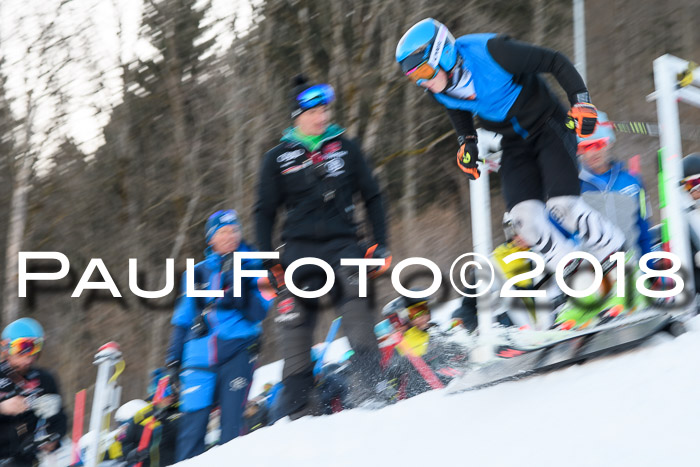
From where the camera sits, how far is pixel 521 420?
9.11 ft

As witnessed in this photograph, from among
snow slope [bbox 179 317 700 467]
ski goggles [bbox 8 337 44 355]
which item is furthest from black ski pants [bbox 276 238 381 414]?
ski goggles [bbox 8 337 44 355]

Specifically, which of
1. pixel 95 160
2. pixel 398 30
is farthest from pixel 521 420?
pixel 95 160

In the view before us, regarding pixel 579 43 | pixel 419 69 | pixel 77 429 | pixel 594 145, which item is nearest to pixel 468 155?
pixel 419 69

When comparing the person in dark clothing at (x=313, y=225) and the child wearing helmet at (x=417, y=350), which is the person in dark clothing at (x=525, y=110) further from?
the child wearing helmet at (x=417, y=350)

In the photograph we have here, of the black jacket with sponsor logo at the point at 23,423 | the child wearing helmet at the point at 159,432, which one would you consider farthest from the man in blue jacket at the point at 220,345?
the black jacket with sponsor logo at the point at 23,423

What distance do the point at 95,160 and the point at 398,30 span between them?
6.72m

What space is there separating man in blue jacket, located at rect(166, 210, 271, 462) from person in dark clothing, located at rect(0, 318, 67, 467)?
0.89 meters

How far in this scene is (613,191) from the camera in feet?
15.2

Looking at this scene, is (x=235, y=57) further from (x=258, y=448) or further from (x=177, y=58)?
(x=258, y=448)

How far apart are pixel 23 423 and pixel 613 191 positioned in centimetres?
390

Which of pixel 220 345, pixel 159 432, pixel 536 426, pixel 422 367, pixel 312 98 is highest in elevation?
pixel 312 98

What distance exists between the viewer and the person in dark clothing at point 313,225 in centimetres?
395

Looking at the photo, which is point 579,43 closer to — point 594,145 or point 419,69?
point 594,145

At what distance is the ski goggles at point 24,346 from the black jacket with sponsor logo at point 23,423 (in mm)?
99
